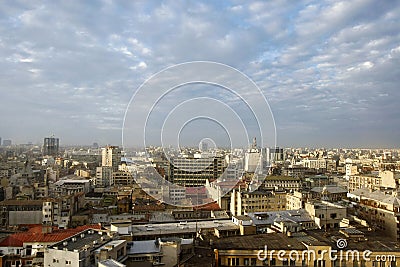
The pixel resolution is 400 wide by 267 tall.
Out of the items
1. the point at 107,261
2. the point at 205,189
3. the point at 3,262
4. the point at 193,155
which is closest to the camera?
the point at 107,261

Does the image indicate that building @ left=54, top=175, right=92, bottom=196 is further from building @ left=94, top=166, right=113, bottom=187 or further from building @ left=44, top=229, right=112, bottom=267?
building @ left=44, top=229, right=112, bottom=267

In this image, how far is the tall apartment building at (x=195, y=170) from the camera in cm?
2545

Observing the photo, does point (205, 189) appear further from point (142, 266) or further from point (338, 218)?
point (142, 266)

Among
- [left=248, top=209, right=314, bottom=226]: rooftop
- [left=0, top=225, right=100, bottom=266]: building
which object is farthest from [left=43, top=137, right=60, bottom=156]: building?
[left=248, top=209, right=314, bottom=226]: rooftop

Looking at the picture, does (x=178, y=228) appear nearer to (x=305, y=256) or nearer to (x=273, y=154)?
(x=305, y=256)

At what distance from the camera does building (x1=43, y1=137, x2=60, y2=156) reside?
45938mm

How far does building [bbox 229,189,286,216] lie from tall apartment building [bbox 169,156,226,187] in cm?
981

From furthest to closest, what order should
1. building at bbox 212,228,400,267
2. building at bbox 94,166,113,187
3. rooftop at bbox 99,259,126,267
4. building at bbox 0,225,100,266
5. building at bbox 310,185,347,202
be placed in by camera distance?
building at bbox 94,166,113,187
building at bbox 310,185,347,202
building at bbox 0,225,100,266
building at bbox 212,228,400,267
rooftop at bbox 99,259,126,267

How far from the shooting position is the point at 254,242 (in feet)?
22.4

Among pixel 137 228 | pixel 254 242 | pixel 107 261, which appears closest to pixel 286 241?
pixel 254 242

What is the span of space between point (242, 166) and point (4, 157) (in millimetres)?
22580

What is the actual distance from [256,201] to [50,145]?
126ft

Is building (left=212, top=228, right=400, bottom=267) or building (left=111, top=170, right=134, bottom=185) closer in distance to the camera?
building (left=212, top=228, right=400, bottom=267)

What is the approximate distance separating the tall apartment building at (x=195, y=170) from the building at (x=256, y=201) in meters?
9.81
